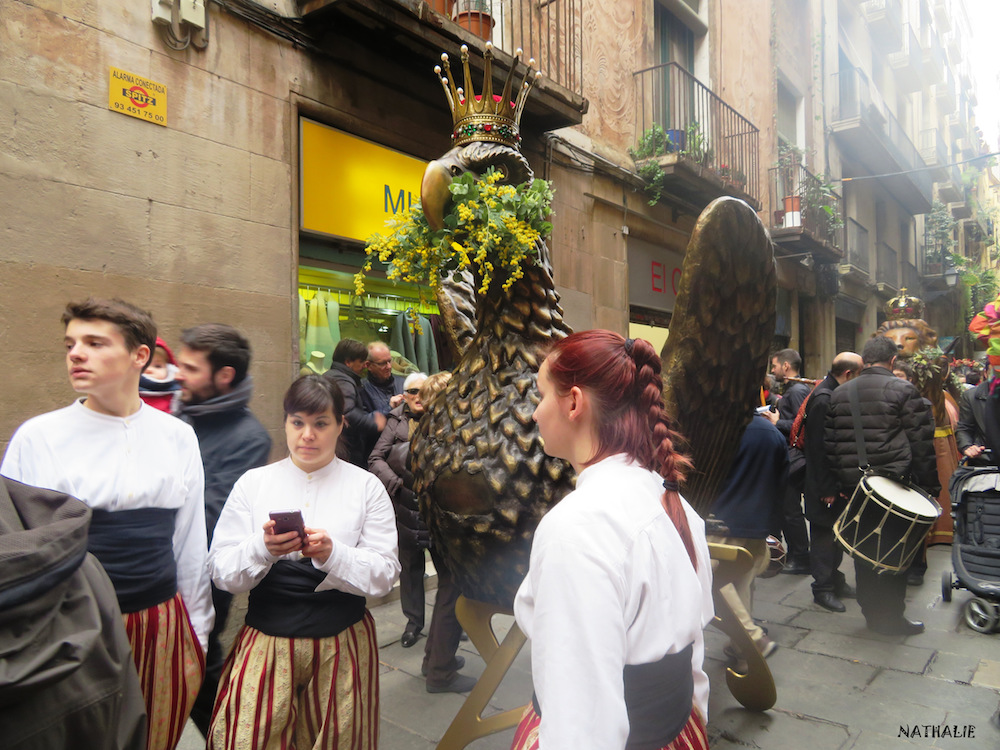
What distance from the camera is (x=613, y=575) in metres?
0.98

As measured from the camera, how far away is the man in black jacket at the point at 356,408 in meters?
3.80

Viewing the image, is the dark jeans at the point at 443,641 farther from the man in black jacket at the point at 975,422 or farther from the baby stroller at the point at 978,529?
the man in black jacket at the point at 975,422

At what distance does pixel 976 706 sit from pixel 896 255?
19707 millimetres

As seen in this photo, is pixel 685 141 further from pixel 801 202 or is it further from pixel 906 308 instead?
pixel 801 202

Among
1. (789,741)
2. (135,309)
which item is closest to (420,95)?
(135,309)

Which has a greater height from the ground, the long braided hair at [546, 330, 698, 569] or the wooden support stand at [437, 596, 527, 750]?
the long braided hair at [546, 330, 698, 569]

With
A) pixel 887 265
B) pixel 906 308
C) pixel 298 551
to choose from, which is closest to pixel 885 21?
pixel 887 265

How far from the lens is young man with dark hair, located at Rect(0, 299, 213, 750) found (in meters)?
1.64

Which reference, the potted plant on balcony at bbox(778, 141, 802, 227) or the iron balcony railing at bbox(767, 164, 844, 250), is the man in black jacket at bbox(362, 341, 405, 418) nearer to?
the iron balcony railing at bbox(767, 164, 844, 250)

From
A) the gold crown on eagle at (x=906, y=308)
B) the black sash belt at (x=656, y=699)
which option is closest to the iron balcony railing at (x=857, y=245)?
the gold crown on eagle at (x=906, y=308)

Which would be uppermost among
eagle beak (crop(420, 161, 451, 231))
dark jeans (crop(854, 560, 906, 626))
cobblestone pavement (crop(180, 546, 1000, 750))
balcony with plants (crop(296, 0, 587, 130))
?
balcony with plants (crop(296, 0, 587, 130))

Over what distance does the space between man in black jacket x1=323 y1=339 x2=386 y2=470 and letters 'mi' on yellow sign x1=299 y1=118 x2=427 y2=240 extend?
1.19 metres

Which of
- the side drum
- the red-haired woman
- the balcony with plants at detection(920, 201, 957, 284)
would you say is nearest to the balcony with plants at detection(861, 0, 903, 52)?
the balcony with plants at detection(920, 201, 957, 284)

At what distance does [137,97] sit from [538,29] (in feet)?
14.1
